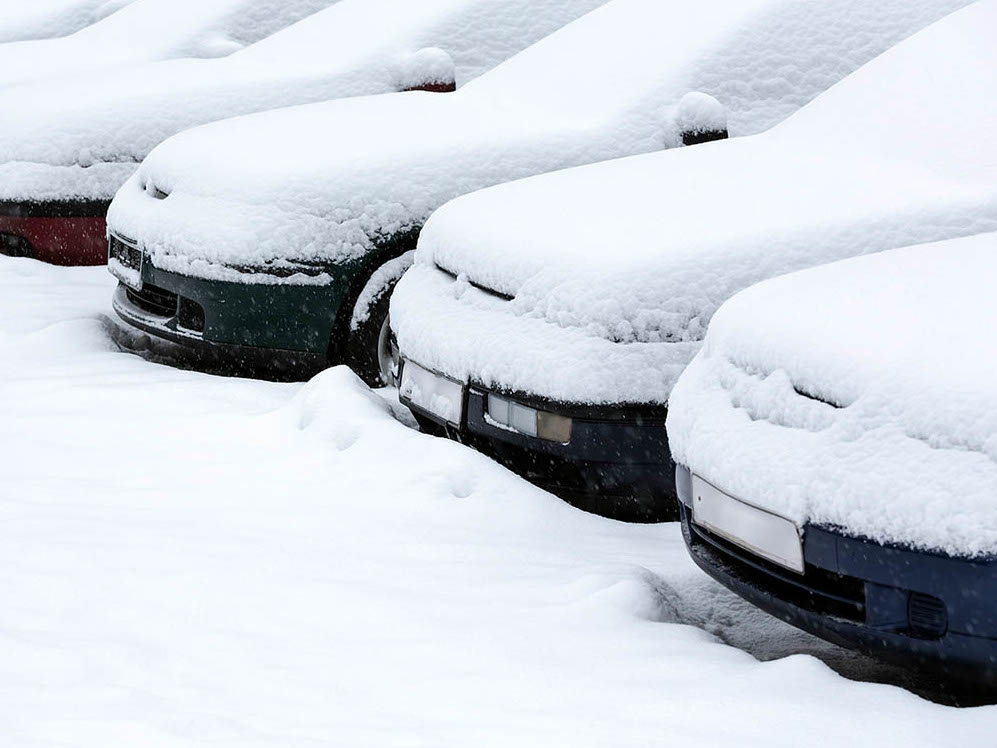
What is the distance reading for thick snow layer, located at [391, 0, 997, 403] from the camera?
3.92m

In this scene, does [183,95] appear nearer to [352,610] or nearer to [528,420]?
[528,420]

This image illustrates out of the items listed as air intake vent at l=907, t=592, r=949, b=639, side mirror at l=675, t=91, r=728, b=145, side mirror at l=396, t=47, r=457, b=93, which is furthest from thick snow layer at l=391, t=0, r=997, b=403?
side mirror at l=396, t=47, r=457, b=93

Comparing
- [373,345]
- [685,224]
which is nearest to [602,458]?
[685,224]

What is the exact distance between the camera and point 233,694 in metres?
2.96

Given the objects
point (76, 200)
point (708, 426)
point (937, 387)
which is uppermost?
point (937, 387)

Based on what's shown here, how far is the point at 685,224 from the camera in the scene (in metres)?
4.17

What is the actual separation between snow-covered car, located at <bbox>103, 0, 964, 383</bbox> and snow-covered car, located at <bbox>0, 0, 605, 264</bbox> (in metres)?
0.93

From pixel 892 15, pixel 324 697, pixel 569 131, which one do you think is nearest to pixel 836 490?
pixel 324 697

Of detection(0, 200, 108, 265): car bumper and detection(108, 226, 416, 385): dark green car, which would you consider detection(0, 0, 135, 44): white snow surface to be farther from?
detection(108, 226, 416, 385): dark green car

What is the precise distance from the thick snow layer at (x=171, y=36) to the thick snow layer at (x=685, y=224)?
4543 mm

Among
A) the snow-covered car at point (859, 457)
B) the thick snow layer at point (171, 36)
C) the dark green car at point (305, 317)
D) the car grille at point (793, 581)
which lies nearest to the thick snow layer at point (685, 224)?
the snow-covered car at point (859, 457)

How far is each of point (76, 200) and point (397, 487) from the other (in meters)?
3.44

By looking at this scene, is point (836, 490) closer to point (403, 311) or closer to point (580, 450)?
point (580, 450)

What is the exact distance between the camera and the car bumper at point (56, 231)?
699 cm
